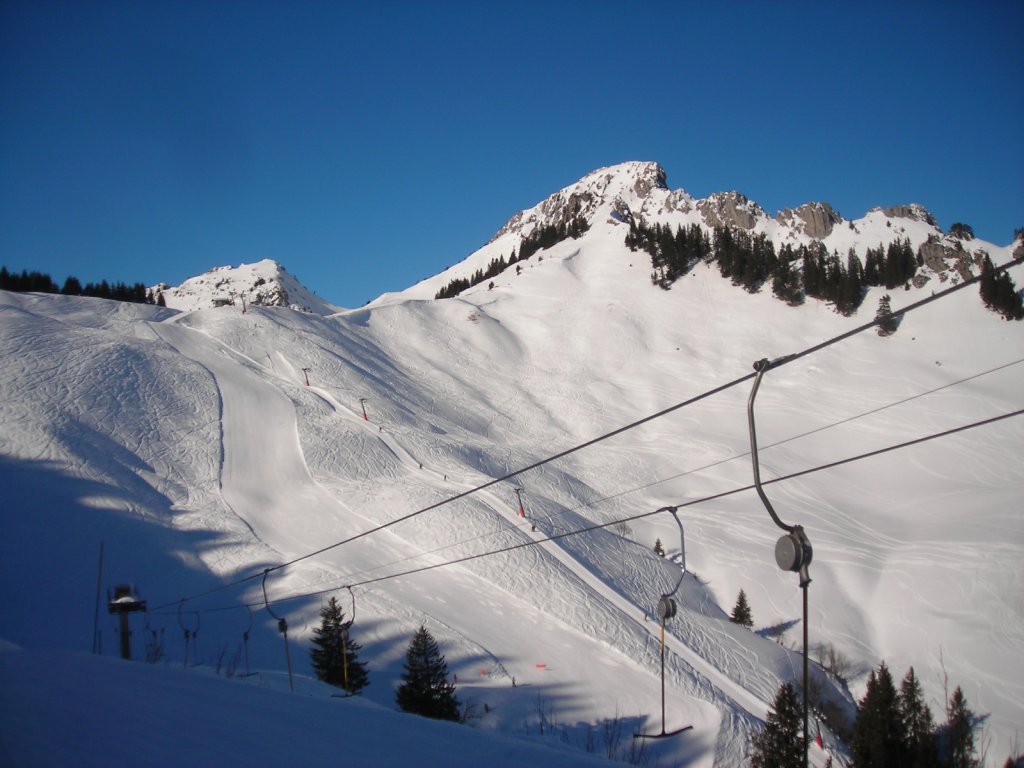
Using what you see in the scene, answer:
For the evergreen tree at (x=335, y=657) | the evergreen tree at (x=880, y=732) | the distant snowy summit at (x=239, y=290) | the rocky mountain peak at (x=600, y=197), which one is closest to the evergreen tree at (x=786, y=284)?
the rocky mountain peak at (x=600, y=197)

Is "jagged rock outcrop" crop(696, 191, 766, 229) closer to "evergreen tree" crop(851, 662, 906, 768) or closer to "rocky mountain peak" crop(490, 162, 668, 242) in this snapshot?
"rocky mountain peak" crop(490, 162, 668, 242)

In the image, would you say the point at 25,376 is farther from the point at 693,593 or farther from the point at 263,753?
the point at 263,753

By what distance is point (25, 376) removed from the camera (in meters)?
30.4

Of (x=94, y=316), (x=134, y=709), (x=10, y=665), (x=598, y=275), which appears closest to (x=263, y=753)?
(x=134, y=709)

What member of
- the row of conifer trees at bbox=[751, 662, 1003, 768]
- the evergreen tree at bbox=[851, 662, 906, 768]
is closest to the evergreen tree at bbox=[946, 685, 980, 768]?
the row of conifer trees at bbox=[751, 662, 1003, 768]

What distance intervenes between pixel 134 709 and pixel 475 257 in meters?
121

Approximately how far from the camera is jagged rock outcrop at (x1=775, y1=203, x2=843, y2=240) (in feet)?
280

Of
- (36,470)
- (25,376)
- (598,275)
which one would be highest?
(598,275)

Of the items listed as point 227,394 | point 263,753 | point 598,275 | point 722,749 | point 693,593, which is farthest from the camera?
point 598,275

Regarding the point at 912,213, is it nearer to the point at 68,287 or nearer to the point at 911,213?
the point at 911,213

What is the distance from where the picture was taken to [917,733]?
17.9m

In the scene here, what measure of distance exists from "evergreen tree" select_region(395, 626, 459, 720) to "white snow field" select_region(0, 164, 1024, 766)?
2.13 feet

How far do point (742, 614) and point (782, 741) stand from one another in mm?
13502

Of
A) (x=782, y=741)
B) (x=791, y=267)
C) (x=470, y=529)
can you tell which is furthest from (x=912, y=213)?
(x=782, y=741)
